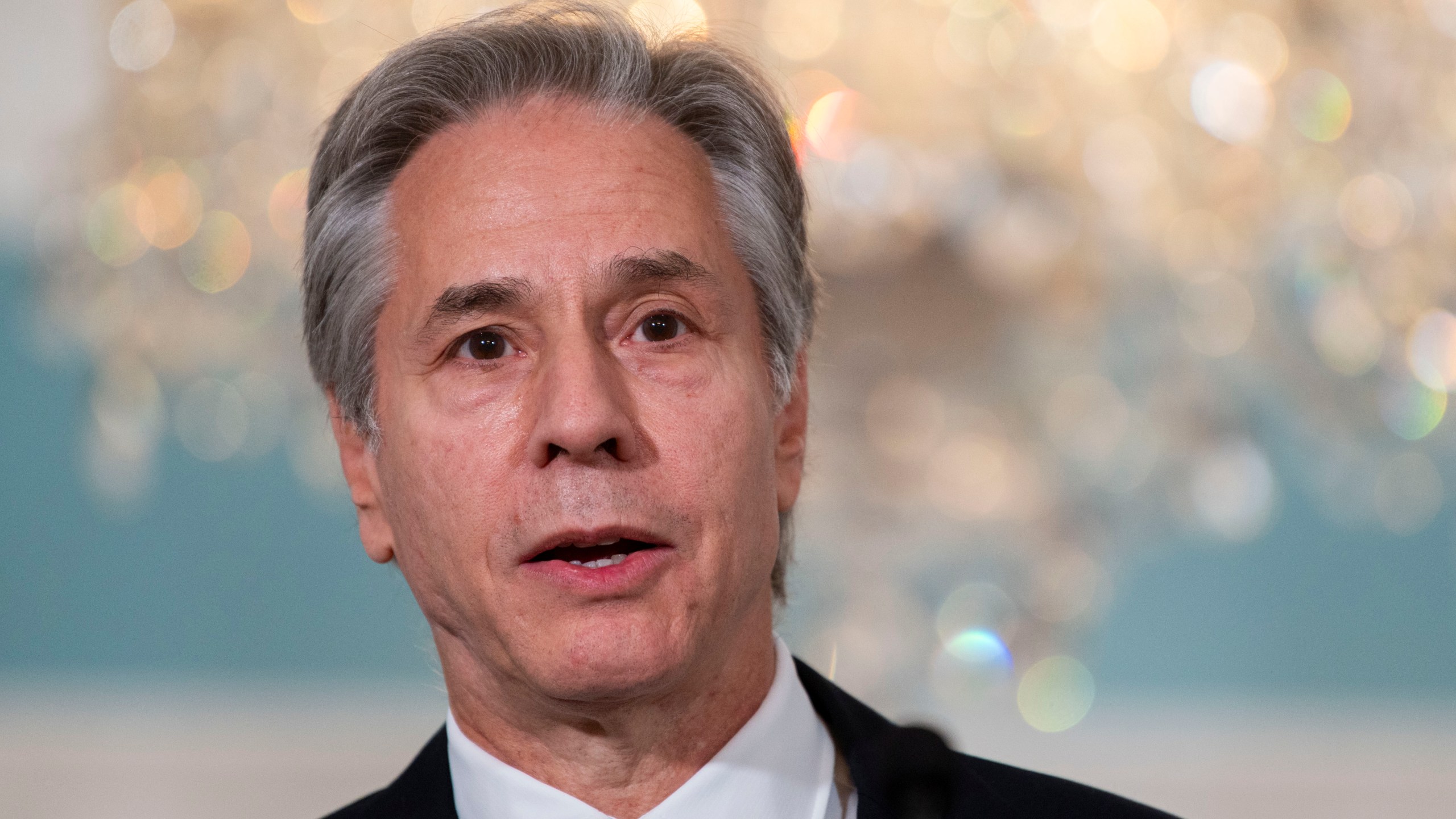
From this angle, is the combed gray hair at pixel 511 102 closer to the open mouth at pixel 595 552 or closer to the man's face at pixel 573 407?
the man's face at pixel 573 407

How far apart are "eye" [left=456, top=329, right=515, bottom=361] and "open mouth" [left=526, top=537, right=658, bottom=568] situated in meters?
0.21

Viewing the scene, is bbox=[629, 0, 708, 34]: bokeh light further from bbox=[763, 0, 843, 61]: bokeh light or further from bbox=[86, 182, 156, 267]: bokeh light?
bbox=[86, 182, 156, 267]: bokeh light

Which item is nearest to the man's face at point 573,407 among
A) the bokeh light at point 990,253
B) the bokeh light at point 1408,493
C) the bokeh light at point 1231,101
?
the bokeh light at point 990,253

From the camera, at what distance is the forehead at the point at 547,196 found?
4.87 feet

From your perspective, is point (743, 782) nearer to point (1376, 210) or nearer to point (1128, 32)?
point (1128, 32)

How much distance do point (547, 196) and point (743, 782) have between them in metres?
0.63

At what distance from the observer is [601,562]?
1.43 meters

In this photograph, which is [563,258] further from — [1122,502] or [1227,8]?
[1122,502]

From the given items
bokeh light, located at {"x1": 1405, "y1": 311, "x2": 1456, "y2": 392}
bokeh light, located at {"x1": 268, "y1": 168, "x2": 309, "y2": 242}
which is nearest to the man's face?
bokeh light, located at {"x1": 268, "y1": 168, "x2": 309, "y2": 242}

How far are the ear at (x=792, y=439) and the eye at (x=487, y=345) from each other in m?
0.32

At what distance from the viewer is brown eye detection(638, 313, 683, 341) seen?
1523 mm

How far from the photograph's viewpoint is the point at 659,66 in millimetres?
1652

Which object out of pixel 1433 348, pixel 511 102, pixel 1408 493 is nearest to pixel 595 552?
pixel 511 102

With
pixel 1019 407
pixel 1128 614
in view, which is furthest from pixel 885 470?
pixel 1128 614
